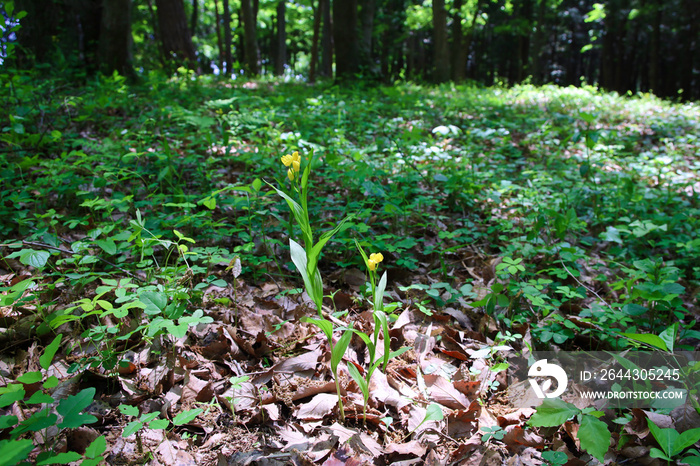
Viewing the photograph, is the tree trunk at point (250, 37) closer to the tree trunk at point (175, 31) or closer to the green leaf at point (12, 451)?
the tree trunk at point (175, 31)

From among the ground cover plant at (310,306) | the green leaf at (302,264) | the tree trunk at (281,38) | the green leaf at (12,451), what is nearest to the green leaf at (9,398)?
the ground cover plant at (310,306)

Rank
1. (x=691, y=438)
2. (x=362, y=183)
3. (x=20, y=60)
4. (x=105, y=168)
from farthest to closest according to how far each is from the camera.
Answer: (x=20, y=60), (x=362, y=183), (x=105, y=168), (x=691, y=438)

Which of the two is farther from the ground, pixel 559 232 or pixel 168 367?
pixel 559 232

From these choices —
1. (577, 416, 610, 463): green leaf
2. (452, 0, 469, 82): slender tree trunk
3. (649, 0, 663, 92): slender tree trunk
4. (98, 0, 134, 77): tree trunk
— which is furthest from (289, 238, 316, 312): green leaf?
(649, 0, 663, 92): slender tree trunk

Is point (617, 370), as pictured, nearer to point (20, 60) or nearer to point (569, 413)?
point (569, 413)

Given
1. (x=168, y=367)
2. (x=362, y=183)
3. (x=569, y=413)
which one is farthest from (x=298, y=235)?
(x=569, y=413)

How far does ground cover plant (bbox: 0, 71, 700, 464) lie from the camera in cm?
134

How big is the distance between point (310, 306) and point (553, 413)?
1192mm

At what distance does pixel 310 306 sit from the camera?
2062 mm

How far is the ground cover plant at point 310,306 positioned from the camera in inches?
52.9

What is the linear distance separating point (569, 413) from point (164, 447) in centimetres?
137

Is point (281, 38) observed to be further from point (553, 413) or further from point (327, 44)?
point (553, 413)

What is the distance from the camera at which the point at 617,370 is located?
5.41 ft

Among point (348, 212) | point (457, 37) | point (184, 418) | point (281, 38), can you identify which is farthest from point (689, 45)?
point (184, 418)
